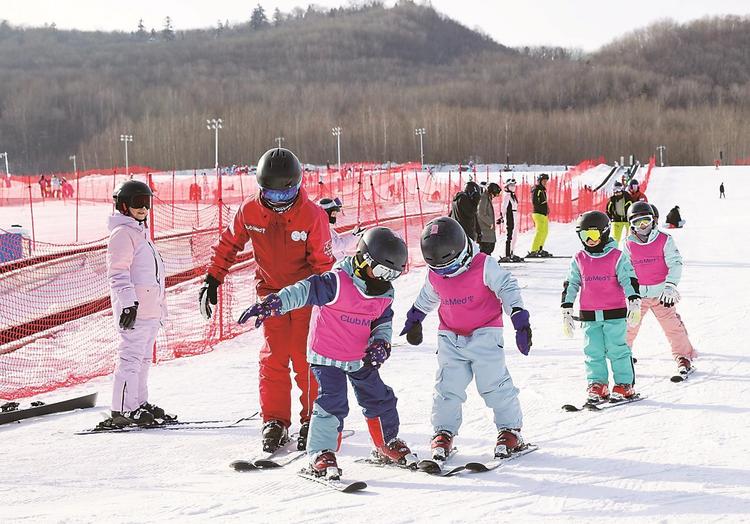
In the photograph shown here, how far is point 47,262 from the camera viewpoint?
14336mm

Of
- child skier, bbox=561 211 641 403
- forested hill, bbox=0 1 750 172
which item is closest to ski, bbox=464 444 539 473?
child skier, bbox=561 211 641 403

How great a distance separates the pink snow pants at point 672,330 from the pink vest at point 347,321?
3474 millimetres

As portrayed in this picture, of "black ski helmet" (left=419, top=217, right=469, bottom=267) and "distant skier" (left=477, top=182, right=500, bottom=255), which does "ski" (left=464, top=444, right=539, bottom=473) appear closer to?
"black ski helmet" (left=419, top=217, right=469, bottom=267)

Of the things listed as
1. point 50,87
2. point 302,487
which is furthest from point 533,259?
point 50,87

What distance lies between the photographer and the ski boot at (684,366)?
270 inches

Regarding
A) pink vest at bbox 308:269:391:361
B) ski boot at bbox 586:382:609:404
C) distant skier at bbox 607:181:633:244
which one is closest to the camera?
pink vest at bbox 308:269:391:361

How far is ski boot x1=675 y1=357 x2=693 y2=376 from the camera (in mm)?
6867

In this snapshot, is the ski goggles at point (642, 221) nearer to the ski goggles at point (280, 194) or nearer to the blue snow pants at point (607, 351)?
the blue snow pants at point (607, 351)

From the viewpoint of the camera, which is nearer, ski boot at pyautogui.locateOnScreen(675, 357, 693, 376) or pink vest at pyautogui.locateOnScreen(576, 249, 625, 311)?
pink vest at pyautogui.locateOnScreen(576, 249, 625, 311)

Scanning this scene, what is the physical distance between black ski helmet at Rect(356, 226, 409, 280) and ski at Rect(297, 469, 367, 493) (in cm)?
109

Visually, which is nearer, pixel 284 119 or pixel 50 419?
pixel 50 419

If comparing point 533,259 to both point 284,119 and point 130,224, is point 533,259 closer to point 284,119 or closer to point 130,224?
point 130,224

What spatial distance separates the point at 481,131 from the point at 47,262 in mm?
108758

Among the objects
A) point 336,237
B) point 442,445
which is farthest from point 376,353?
point 336,237
